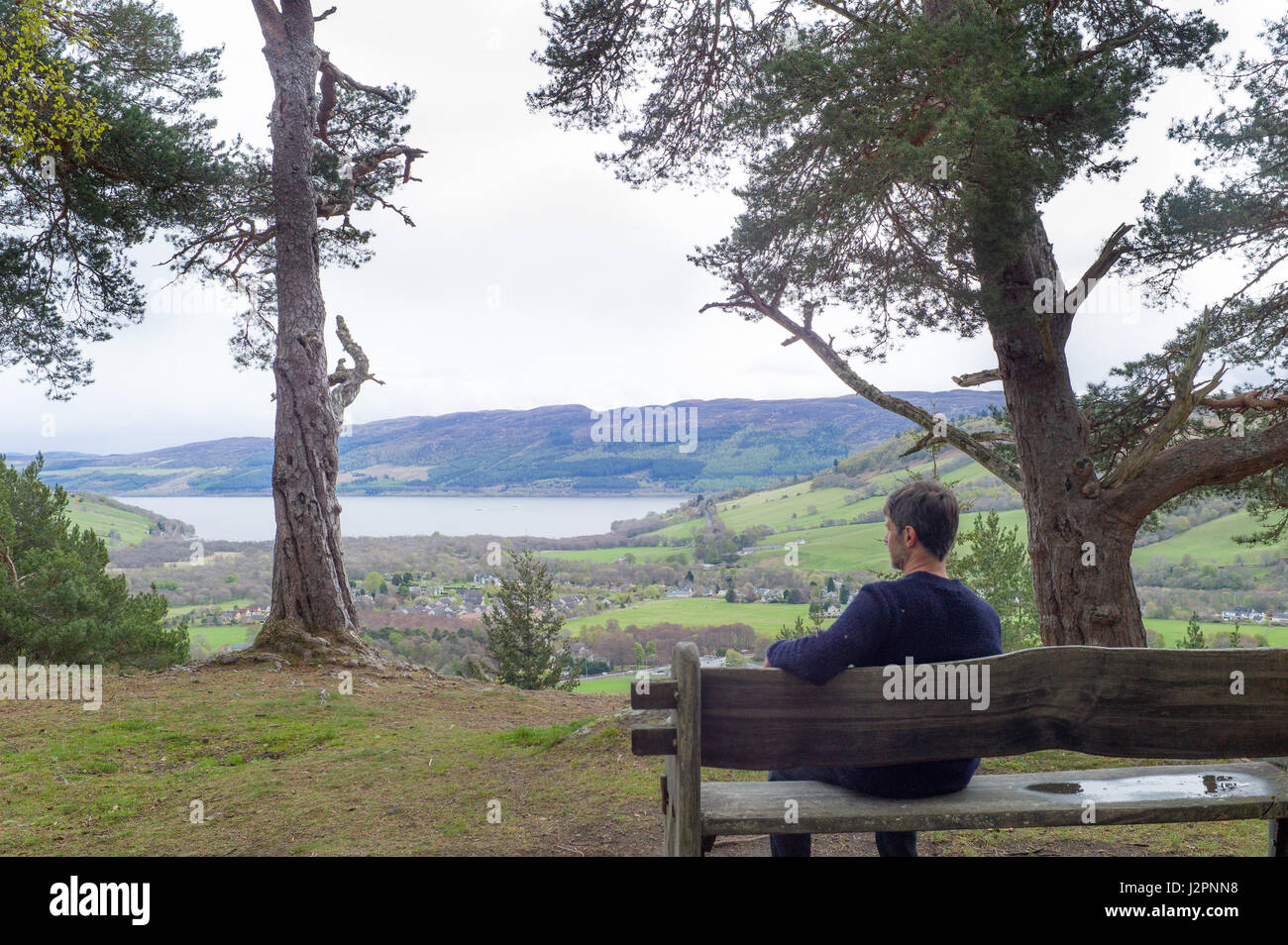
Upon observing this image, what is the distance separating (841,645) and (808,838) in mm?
869

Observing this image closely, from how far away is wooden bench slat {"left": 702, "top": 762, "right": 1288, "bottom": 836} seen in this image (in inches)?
94.0

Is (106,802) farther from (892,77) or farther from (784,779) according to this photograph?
(892,77)

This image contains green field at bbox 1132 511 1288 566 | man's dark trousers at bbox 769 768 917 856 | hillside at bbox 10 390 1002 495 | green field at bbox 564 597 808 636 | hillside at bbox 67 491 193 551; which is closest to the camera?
man's dark trousers at bbox 769 768 917 856

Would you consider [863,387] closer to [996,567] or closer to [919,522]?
[919,522]

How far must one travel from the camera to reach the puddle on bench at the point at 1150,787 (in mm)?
2590

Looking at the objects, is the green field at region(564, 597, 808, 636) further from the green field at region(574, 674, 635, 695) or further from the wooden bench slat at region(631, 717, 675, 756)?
the wooden bench slat at region(631, 717, 675, 756)

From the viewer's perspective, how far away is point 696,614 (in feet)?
100

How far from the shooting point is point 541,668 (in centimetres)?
2800

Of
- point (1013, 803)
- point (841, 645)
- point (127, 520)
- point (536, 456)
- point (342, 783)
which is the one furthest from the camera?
point (536, 456)

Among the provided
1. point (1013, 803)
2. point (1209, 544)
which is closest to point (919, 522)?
point (1013, 803)

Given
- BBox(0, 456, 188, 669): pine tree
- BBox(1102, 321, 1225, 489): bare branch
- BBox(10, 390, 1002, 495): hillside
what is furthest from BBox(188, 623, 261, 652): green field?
BBox(1102, 321, 1225, 489): bare branch

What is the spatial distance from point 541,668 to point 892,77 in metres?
24.8
